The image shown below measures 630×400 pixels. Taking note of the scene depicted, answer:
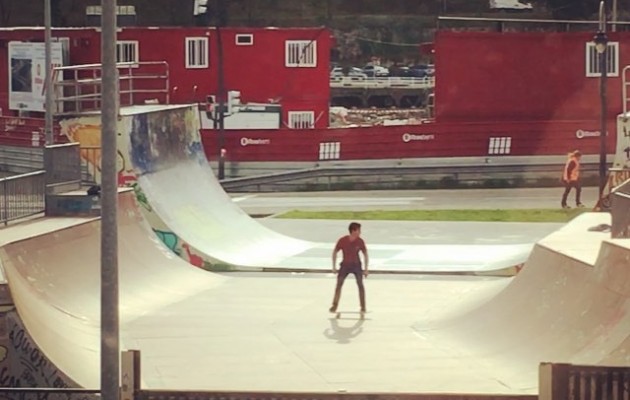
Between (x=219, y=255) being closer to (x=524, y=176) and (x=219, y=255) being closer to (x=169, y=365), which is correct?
(x=169, y=365)

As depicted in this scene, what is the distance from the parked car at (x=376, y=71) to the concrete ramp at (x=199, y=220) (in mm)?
57739

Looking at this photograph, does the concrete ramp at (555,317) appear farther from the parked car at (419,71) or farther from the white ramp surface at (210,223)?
the parked car at (419,71)

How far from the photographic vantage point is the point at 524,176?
41.5 meters

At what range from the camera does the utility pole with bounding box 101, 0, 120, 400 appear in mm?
9594

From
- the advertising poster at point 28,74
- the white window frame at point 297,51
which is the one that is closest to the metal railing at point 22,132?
the advertising poster at point 28,74

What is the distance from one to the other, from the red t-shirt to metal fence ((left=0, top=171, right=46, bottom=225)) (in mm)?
4585

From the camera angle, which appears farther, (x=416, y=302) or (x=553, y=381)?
(x=416, y=302)

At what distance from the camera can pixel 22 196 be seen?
1959 centimetres

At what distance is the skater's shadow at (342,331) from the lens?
56.2 ft

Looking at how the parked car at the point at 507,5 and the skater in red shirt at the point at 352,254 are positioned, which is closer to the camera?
the skater in red shirt at the point at 352,254

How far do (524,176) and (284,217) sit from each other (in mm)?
11777

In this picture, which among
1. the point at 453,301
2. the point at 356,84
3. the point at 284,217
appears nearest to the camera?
the point at 453,301

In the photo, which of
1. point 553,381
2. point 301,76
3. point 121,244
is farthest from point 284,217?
point 553,381

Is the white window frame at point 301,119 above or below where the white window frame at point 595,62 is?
below
